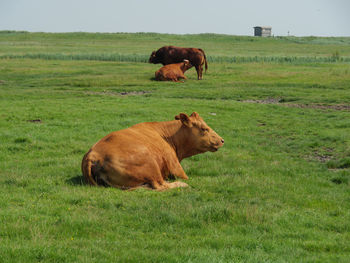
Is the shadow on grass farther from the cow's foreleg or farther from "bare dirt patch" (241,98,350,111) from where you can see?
"bare dirt patch" (241,98,350,111)

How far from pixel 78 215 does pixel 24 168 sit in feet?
13.8

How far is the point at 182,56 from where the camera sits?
119 feet

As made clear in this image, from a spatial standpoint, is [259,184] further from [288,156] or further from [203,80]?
Result: [203,80]

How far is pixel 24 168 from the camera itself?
10.6 meters

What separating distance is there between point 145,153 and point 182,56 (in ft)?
91.8

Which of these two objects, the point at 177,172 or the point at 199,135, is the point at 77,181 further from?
the point at 199,135

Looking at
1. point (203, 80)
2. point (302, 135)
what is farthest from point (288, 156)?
point (203, 80)

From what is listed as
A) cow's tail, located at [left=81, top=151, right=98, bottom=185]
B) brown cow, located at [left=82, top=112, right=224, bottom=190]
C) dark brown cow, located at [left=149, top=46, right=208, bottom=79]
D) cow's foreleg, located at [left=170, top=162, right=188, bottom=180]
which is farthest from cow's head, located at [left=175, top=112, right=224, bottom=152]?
dark brown cow, located at [left=149, top=46, right=208, bottom=79]

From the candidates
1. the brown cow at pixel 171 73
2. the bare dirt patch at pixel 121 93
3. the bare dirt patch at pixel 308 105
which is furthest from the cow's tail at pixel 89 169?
the brown cow at pixel 171 73

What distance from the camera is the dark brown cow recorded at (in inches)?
1361

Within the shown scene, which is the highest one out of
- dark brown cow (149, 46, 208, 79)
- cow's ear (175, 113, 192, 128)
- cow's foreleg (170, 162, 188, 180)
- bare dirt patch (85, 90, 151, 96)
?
dark brown cow (149, 46, 208, 79)

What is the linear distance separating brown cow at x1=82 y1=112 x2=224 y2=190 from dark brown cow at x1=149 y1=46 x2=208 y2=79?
23.5 m

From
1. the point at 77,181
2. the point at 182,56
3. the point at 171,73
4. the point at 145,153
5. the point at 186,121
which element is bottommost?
the point at 77,181

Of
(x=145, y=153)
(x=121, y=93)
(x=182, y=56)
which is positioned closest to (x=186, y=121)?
(x=145, y=153)
